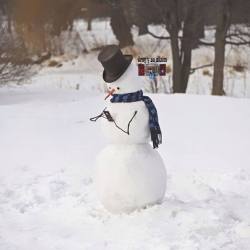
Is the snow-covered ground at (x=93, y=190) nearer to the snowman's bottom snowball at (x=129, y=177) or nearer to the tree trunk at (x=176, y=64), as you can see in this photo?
the snowman's bottom snowball at (x=129, y=177)

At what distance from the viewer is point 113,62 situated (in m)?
4.41

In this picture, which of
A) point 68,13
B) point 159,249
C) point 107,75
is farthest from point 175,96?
point 68,13

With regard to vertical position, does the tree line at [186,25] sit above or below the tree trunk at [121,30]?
above

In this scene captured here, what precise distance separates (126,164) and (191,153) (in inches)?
96.5

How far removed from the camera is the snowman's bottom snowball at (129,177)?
14.7 feet

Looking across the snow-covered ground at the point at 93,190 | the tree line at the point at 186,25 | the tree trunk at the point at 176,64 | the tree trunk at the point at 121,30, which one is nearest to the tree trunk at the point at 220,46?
the tree line at the point at 186,25

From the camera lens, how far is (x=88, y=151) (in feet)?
22.8

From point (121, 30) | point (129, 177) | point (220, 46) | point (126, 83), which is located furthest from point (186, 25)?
point (129, 177)

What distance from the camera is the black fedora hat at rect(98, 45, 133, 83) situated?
4418 millimetres

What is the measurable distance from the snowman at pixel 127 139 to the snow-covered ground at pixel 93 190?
150 millimetres

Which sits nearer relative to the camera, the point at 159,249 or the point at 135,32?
the point at 159,249

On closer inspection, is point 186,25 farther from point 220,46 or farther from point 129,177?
point 129,177

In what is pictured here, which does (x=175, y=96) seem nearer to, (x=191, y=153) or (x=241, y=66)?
(x=191, y=153)

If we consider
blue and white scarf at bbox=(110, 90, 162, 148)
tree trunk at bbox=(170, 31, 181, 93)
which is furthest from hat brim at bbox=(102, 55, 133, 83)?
tree trunk at bbox=(170, 31, 181, 93)
